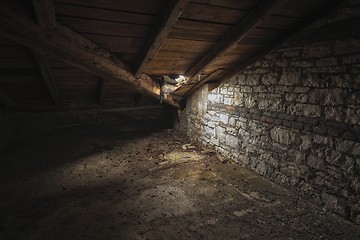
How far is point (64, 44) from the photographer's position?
249cm

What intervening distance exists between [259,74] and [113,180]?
8.87ft

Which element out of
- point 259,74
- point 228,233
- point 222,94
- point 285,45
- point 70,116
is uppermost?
point 285,45

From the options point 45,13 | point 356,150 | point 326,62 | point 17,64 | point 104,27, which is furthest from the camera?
point 17,64

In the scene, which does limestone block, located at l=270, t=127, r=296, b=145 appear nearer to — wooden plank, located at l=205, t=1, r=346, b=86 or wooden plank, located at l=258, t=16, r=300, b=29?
wooden plank, located at l=205, t=1, r=346, b=86

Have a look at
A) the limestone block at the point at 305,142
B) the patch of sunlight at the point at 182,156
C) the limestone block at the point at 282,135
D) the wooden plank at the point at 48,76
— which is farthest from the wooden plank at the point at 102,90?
the limestone block at the point at 305,142

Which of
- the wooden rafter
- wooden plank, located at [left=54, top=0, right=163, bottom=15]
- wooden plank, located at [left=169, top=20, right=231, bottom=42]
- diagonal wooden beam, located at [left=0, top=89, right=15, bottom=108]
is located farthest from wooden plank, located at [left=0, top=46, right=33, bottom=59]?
the wooden rafter

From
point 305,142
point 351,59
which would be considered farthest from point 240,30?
point 305,142

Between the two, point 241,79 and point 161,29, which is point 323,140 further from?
point 161,29

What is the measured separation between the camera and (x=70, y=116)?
5.94 meters

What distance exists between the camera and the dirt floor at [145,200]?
7.63 ft

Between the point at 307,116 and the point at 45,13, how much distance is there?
3047 mm

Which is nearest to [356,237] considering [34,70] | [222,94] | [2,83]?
[222,94]

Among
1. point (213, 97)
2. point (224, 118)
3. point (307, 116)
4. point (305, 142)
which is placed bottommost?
point (305, 142)

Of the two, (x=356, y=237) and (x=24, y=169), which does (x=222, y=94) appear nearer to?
(x=356, y=237)
